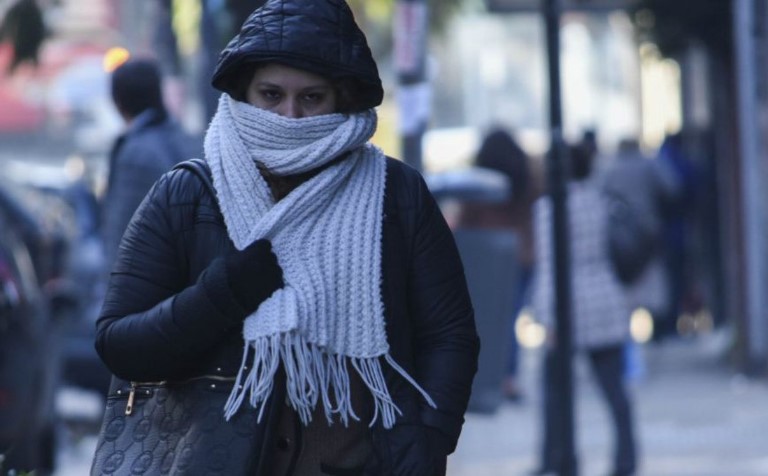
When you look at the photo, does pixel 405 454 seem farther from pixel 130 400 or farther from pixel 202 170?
pixel 202 170

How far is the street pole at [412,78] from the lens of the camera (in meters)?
9.30

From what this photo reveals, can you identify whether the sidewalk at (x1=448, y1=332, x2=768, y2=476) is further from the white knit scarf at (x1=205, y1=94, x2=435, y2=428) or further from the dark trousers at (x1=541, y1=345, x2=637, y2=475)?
the white knit scarf at (x1=205, y1=94, x2=435, y2=428)

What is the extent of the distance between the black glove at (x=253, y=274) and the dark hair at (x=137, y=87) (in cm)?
380

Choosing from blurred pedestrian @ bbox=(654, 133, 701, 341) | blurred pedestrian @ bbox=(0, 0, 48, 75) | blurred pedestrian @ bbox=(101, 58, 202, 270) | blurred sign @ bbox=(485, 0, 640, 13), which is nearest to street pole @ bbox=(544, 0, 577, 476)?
blurred pedestrian @ bbox=(101, 58, 202, 270)

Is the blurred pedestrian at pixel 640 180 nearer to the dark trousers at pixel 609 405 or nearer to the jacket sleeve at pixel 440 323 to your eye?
the dark trousers at pixel 609 405

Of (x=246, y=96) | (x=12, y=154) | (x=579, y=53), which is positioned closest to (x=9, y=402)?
(x=246, y=96)

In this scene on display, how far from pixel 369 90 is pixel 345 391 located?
576mm

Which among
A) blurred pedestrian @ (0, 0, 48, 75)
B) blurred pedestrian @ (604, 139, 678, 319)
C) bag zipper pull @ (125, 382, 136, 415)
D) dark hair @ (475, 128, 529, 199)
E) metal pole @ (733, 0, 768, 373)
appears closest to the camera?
bag zipper pull @ (125, 382, 136, 415)

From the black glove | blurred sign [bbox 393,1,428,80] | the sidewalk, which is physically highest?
blurred sign [bbox 393,1,428,80]

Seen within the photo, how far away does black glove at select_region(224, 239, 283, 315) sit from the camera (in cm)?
358

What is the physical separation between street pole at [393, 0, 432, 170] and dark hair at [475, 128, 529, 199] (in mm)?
3474

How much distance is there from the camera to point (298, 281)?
12.0ft

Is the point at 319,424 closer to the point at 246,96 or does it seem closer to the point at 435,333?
the point at 435,333

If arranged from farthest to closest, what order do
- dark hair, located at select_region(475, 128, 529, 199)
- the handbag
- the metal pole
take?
the metal pole < dark hair, located at select_region(475, 128, 529, 199) < the handbag
